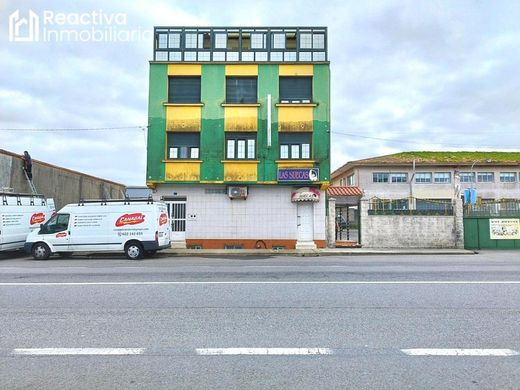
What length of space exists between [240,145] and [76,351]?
15.9 meters

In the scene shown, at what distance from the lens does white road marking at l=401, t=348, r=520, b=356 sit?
4.45 m

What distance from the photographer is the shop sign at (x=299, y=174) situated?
1914cm

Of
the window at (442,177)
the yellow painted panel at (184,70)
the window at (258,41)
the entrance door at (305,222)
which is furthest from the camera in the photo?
the window at (442,177)

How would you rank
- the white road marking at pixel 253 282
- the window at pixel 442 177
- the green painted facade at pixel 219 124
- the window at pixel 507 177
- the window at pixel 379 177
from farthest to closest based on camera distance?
1. the window at pixel 507 177
2. the window at pixel 442 177
3. the window at pixel 379 177
4. the green painted facade at pixel 219 124
5. the white road marking at pixel 253 282

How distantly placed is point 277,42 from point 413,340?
60.1ft

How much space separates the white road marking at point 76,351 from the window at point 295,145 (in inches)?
627

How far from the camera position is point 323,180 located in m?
19.3

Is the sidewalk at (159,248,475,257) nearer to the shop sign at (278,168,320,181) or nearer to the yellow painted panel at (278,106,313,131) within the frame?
the shop sign at (278,168,320,181)

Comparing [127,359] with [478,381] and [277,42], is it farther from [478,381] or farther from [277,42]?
[277,42]

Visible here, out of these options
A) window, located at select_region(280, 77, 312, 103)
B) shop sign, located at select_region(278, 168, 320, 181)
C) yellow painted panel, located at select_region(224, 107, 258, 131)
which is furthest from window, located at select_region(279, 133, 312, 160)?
window, located at select_region(280, 77, 312, 103)

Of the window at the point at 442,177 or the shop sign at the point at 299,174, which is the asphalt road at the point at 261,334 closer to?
the shop sign at the point at 299,174

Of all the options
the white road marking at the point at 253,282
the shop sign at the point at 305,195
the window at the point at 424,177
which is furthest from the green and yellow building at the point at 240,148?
the window at the point at 424,177

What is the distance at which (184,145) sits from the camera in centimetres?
2000

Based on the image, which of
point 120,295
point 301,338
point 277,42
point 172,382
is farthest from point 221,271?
point 277,42
